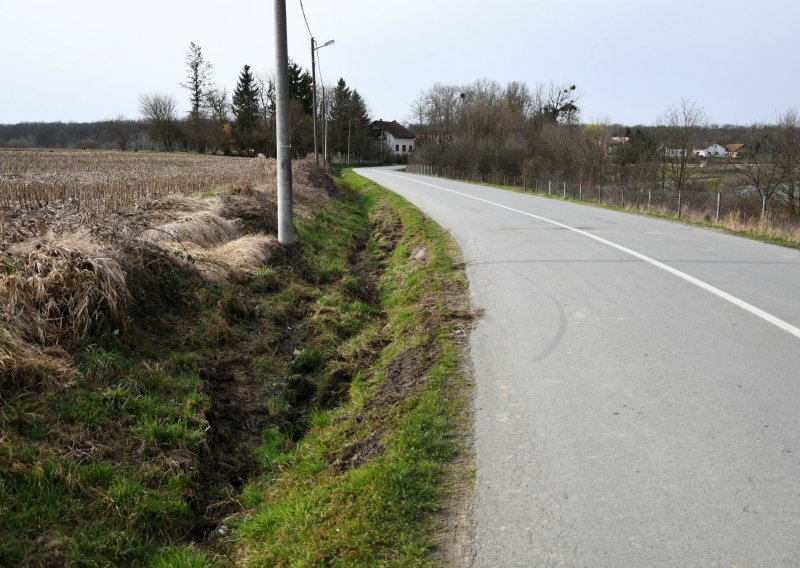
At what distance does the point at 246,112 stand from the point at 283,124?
79.1 metres

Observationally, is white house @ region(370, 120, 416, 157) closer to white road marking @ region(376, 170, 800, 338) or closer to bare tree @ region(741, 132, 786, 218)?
bare tree @ region(741, 132, 786, 218)

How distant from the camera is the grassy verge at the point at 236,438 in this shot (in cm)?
364

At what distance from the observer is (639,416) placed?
14.8 feet

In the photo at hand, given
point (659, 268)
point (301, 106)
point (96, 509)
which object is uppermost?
point (301, 106)

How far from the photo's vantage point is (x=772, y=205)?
87.2ft

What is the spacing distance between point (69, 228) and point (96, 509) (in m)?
6.67

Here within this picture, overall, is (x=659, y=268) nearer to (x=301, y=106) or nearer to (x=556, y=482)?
(x=556, y=482)

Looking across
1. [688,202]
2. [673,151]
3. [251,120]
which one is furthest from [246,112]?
[688,202]

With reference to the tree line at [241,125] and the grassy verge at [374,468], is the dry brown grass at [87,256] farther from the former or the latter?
the tree line at [241,125]

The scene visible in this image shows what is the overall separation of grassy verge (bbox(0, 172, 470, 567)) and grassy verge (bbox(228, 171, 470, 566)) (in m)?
0.02

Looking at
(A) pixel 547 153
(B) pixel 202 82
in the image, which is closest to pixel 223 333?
(A) pixel 547 153

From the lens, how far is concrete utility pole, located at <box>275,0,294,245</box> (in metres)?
11.2

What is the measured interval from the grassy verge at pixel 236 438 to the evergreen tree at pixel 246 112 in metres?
81.2

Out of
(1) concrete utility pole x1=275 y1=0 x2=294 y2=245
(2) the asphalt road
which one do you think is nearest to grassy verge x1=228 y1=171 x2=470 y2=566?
(2) the asphalt road
